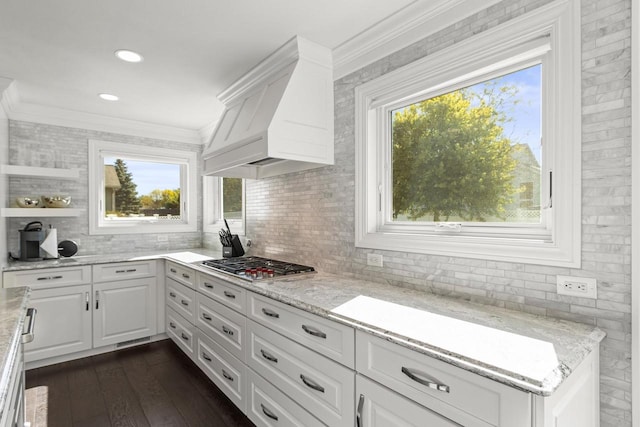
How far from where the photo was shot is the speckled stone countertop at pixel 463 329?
997 mm

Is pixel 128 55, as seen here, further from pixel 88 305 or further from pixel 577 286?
pixel 577 286

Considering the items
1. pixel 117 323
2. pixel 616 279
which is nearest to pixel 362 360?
pixel 616 279

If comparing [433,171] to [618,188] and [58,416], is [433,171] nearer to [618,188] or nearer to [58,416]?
[618,188]

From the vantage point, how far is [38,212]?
10.8 ft

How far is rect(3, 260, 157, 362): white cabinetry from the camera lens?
10.1 ft

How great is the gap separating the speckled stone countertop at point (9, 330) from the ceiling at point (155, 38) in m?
1.57

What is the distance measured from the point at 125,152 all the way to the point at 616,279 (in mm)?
4521

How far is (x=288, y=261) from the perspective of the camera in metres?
3.04

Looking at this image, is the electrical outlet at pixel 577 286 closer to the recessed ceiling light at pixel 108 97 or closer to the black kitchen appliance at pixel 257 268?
the black kitchen appliance at pixel 257 268

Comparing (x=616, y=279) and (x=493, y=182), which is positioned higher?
(x=493, y=182)

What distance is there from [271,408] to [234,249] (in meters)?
1.79

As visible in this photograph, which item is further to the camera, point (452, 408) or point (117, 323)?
point (117, 323)

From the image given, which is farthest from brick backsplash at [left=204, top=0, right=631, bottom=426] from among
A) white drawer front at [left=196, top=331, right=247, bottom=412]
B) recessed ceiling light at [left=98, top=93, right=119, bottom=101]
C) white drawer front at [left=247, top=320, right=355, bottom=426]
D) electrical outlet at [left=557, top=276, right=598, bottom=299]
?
recessed ceiling light at [left=98, top=93, right=119, bottom=101]

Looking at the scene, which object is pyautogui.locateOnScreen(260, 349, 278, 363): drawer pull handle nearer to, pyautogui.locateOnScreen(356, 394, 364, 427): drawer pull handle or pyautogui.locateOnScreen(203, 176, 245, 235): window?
pyautogui.locateOnScreen(356, 394, 364, 427): drawer pull handle
